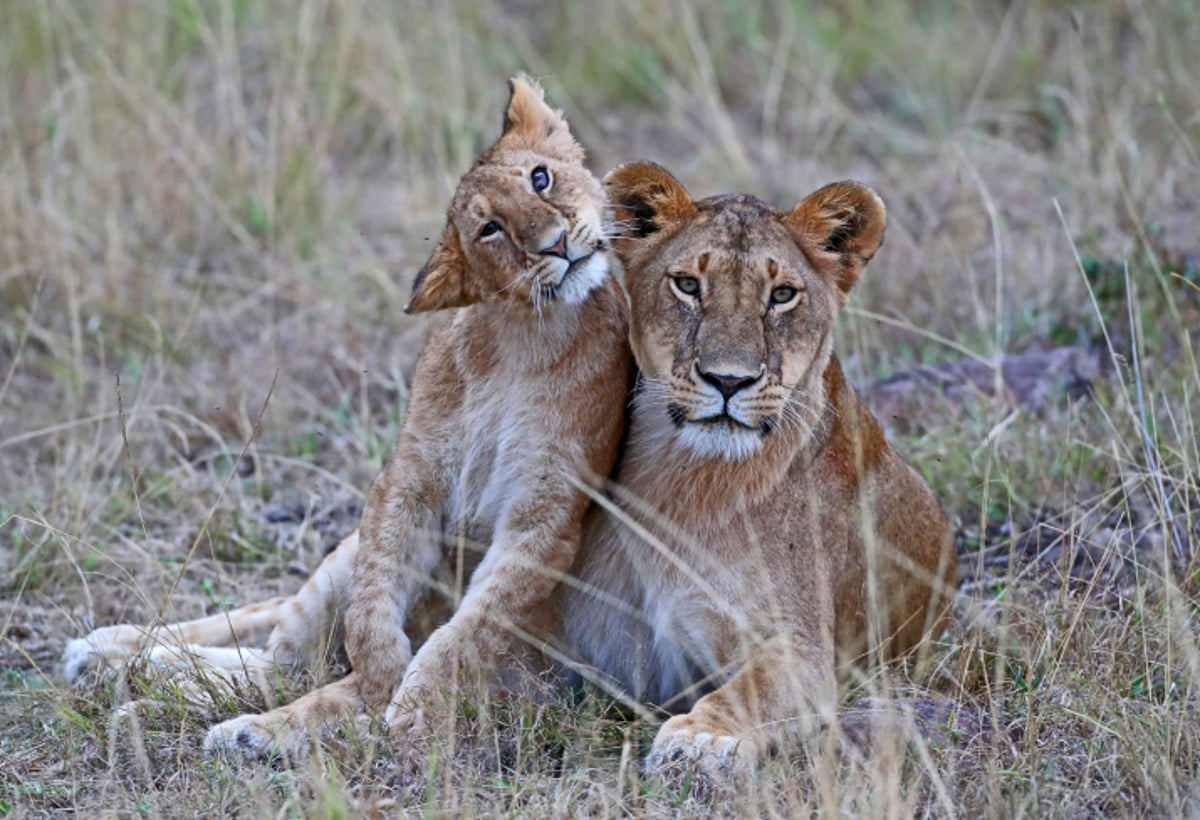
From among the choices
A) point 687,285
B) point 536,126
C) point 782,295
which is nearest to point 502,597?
point 687,285

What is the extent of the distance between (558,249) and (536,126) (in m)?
0.57

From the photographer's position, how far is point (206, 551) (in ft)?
17.1

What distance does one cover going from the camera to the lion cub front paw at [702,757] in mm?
3512

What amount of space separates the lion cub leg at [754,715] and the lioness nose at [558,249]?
99cm

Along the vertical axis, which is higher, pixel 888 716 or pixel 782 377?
pixel 782 377

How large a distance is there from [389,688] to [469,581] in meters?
0.38

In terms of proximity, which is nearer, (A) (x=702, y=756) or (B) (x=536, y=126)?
(A) (x=702, y=756)

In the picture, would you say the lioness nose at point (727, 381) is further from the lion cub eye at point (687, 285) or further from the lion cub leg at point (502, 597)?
the lion cub leg at point (502, 597)

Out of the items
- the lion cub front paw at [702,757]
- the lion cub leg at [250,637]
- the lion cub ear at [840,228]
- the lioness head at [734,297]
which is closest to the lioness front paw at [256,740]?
the lion cub leg at [250,637]

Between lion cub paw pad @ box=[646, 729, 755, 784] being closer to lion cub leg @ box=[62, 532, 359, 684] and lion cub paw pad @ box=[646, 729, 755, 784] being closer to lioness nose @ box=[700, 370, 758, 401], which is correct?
lioness nose @ box=[700, 370, 758, 401]

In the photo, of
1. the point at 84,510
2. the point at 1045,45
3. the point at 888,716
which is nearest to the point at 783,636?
the point at 888,716

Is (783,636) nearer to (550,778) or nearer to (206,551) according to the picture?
(550,778)

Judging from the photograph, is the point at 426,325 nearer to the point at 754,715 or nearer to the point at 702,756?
the point at 754,715

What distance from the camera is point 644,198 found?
408 cm
